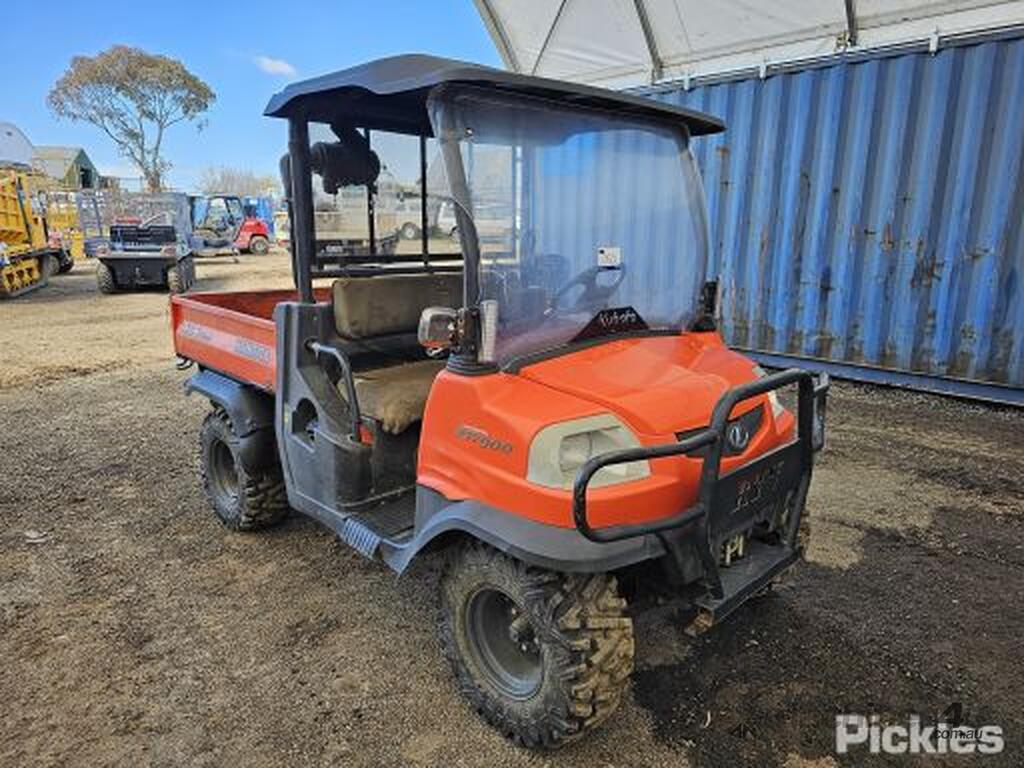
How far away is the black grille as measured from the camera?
2162mm

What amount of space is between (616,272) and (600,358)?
0.43 meters

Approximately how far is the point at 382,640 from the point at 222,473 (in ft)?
5.53

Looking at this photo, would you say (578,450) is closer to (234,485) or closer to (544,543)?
(544,543)

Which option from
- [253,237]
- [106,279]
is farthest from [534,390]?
[253,237]

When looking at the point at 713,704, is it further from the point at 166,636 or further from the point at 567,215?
the point at 166,636

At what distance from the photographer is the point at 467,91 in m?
2.17

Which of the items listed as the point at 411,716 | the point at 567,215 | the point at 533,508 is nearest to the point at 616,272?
the point at 567,215

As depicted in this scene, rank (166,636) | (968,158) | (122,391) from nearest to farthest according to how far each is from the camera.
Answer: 1. (166,636)
2. (968,158)
3. (122,391)

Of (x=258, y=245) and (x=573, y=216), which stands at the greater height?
(x=573, y=216)

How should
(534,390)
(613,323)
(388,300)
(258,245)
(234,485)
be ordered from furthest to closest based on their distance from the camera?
(258,245) → (234,485) → (388,300) → (613,323) → (534,390)

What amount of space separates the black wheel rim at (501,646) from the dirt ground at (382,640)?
194 millimetres

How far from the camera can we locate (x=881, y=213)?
615cm

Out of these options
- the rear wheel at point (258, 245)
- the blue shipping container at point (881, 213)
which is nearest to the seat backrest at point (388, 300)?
the blue shipping container at point (881, 213)

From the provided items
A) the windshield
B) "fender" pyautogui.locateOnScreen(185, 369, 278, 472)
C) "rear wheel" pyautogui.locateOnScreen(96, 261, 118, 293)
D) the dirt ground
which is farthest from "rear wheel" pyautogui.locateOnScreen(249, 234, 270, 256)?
the windshield
